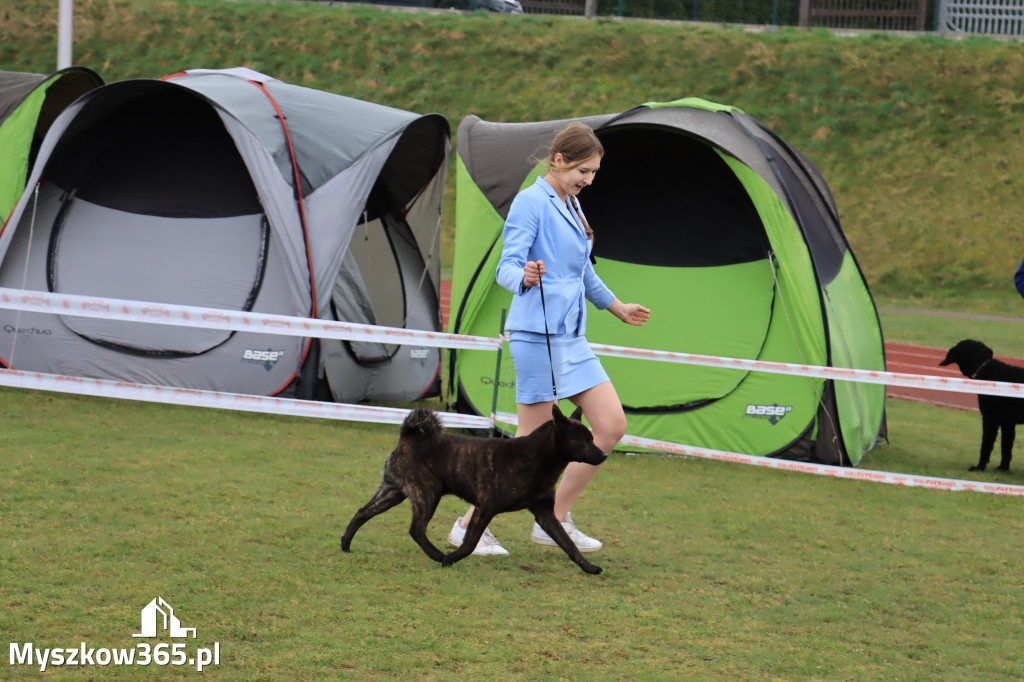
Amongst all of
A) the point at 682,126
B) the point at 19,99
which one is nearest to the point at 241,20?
the point at 19,99

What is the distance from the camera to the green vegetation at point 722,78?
1001 inches

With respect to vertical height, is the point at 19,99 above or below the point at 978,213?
above

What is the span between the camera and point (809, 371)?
715 centimetres

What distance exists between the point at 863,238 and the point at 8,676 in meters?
24.8

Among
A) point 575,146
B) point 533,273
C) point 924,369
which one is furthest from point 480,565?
point 924,369

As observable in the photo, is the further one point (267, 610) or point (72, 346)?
point (72, 346)

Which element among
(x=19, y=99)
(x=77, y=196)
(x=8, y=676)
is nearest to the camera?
(x=8, y=676)

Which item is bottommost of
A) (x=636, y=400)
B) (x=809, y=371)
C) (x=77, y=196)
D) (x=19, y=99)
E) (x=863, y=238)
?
(x=863, y=238)

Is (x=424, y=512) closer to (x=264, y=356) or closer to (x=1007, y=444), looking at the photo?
(x=264, y=356)

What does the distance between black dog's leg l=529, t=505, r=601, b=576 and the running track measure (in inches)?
231

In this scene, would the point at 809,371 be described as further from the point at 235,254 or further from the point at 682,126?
the point at 235,254

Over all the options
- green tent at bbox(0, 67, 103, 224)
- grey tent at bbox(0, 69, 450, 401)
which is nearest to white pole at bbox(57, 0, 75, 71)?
green tent at bbox(0, 67, 103, 224)

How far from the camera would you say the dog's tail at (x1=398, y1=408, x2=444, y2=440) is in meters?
4.53

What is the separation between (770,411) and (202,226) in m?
4.74
